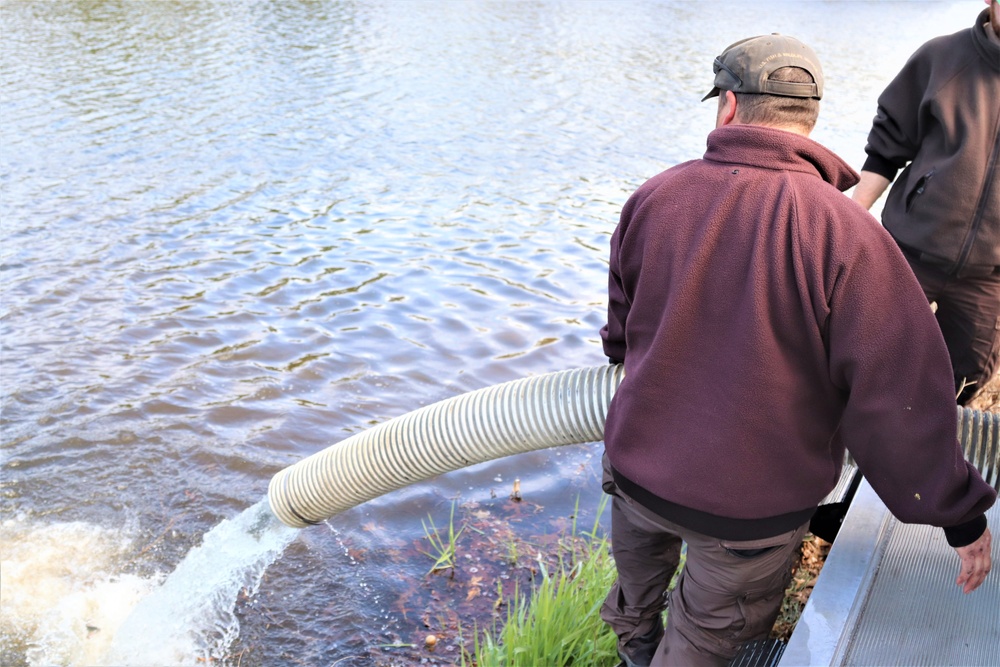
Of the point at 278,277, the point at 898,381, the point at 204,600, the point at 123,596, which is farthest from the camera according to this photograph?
the point at 278,277

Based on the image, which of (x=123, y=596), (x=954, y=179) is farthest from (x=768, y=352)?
(x=123, y=596)

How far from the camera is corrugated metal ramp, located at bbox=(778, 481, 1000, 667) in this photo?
2576 mm

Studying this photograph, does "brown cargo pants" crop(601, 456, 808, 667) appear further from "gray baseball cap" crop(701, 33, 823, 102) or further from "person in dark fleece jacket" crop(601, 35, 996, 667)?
"gray baseball cap" crop(701, 33, 823, 102)

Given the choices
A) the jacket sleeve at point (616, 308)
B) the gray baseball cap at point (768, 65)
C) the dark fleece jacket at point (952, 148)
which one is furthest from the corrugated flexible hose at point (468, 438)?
the gray baseball cap at point (768, 65)

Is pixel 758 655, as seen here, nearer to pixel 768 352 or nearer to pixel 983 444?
pixel 983 444

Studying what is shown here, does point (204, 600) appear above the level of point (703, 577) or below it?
below

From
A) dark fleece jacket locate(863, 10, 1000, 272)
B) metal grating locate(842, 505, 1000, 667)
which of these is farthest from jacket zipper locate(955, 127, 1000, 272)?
metal grating locate(842, 505, 1000, 667)

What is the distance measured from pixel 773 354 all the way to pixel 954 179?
1797 millimetres

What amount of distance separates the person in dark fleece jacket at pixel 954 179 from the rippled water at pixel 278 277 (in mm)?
2281

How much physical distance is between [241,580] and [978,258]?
3.49 metres

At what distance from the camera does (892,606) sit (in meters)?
2.77

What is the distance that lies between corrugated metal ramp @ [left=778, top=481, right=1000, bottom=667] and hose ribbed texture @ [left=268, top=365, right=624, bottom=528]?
0.87 m

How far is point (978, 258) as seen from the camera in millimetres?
3586

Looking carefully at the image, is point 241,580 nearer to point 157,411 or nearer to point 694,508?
point 157,411
